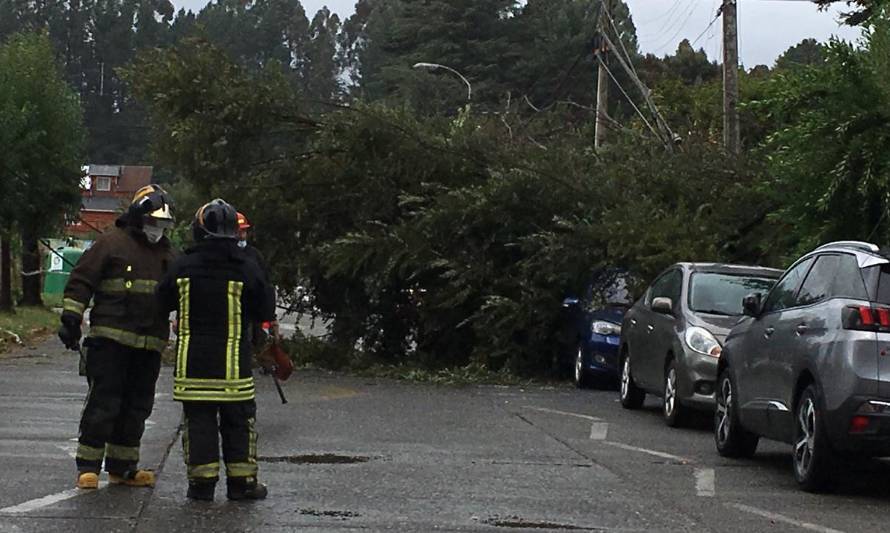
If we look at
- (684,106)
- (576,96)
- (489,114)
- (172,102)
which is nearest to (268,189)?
(172,102)

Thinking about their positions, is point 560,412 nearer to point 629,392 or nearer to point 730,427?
point 629,392

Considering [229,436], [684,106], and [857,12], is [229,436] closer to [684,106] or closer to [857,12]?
[857,12]

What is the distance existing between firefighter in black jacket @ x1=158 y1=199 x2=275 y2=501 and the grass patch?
621 inches

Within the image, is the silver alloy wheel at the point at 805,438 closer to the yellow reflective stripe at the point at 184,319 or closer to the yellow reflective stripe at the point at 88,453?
the yellow reflective stripe at the point at 184,319

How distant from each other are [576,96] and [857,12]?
1545 inches

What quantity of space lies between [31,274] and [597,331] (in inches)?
887

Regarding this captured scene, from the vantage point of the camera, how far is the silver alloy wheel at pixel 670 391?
15.5 meters

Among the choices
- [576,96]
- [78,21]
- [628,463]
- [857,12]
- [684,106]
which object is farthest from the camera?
[78,21]

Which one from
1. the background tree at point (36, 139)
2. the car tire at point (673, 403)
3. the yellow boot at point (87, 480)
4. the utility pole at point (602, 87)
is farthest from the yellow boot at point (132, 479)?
the background tree at point (36, 139)

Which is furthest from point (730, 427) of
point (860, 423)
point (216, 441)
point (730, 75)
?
point (730, 75)

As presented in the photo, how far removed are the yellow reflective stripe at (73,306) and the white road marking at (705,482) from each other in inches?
155

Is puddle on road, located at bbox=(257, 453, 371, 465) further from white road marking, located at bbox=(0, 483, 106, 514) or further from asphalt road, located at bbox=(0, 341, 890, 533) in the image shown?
white road marking, located at bbox=(0, 483, 106, 514)

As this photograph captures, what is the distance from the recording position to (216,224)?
9.52 m

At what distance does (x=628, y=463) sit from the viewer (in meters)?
12.2
